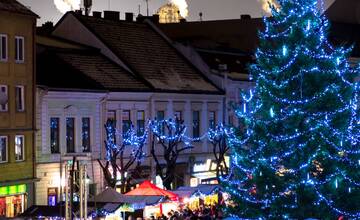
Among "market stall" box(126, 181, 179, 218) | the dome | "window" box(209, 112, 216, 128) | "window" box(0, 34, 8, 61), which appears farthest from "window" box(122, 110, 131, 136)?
the dome

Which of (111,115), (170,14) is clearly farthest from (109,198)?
(170,14)

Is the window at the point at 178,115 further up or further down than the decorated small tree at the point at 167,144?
further up

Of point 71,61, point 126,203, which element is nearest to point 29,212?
point 126,203

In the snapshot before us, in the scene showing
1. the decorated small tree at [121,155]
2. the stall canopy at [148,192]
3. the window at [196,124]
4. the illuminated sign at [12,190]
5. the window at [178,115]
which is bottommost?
the illuminated sign at [12,190]

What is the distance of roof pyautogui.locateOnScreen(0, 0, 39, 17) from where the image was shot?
43.8 metres

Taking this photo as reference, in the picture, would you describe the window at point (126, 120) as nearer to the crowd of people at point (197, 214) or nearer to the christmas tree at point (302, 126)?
the crowd of people at point (197, 214)

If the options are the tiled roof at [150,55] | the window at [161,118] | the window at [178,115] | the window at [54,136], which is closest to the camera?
the window at [54,136]

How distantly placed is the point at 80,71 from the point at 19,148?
6.60 m

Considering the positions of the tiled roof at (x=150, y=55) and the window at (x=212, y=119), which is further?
the window at (x=212, y=119)

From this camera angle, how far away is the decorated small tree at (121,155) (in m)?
46.0

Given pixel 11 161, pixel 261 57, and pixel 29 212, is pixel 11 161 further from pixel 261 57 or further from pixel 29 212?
pixel 261 57

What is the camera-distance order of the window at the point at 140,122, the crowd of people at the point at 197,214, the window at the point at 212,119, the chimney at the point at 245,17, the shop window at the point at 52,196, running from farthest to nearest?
1. the chimney at the point at 245,17
2. the window at the point at 212,119
3. the window at the point at 140,122
4. the shop window at the point at 52,196
5. the crowd of people at the point at 197,214

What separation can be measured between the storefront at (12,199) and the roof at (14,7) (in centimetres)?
760

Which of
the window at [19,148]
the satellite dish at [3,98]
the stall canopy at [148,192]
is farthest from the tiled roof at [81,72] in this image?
the stall canopy at [148,192]
